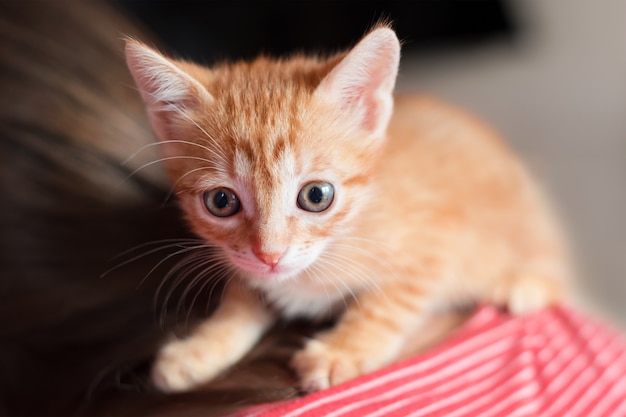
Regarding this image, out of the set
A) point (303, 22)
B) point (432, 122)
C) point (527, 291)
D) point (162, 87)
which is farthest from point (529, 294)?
point (303, 22)

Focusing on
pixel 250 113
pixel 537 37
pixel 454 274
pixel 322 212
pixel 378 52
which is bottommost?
pixel 454 274

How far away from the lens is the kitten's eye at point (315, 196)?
0.99 metres

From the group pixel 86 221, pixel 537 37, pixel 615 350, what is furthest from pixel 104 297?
pixel 537 37

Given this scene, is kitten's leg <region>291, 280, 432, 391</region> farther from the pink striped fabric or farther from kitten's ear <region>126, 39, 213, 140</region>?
kitten's ear <region>126, 39, 213, 140</region>

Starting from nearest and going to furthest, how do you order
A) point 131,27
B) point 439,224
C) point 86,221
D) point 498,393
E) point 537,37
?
point 498,393
point 86,221
point 439,224
point 131,27
point 537,37

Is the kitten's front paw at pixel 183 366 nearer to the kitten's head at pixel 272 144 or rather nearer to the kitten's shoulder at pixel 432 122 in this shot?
the kitten's head at pixel 272 144

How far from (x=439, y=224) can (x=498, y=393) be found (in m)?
0.37

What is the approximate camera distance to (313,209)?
100 centimetres

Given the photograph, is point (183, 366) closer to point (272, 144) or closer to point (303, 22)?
point (272, 144)

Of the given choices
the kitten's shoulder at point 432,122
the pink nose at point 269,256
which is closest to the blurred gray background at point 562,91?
the kitten's shoulder at point 432,122

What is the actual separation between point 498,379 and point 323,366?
278 millimetres

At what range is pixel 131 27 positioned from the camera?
141 centimetres

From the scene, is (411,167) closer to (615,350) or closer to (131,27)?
(615,350)

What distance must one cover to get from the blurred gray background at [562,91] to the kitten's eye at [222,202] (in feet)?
5.48
